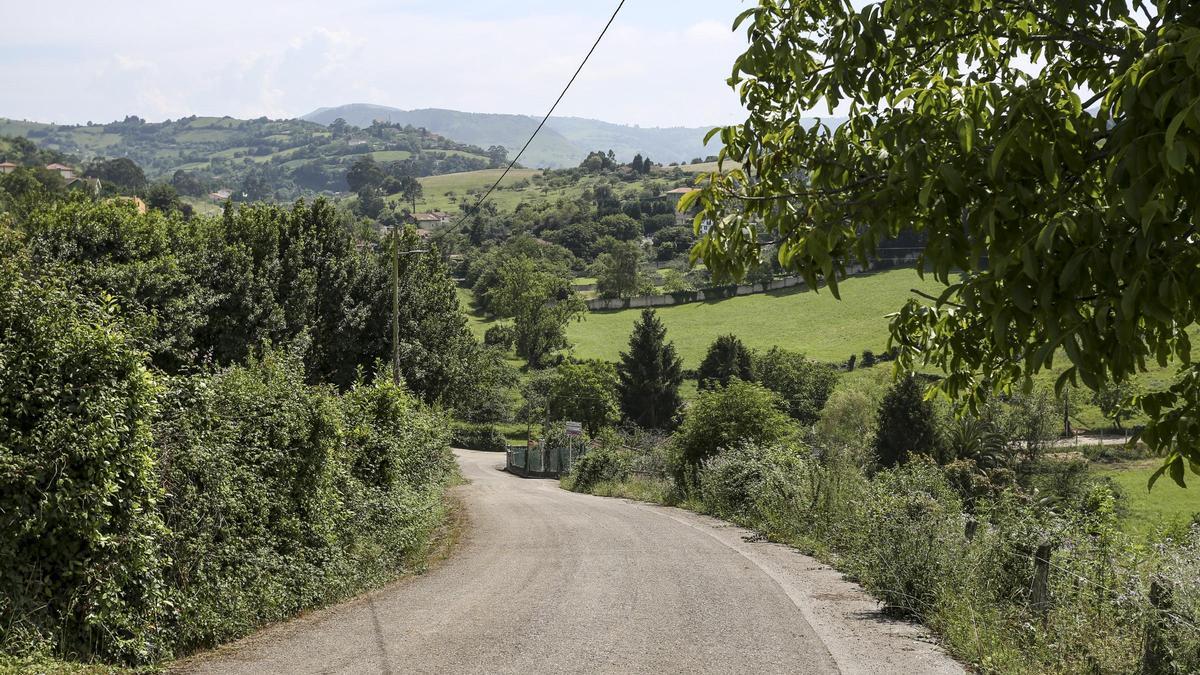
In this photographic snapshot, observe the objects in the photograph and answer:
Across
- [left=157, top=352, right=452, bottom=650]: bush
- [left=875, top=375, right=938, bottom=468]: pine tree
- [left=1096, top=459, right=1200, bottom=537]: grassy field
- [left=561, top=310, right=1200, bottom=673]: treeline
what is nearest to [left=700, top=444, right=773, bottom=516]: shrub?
[left=561, top=310, right=1200, bottom=673]: treeline

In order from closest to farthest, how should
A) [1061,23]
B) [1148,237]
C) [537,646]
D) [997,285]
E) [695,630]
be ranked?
1. [1148,237]
2. [997,285]
3. [1061,23]
4. [537,646]
5. [695,630]

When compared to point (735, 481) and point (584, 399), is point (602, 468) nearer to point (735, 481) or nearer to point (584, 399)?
point (735, 481)

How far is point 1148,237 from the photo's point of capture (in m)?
3.54

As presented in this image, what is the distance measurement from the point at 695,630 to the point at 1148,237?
717 cm

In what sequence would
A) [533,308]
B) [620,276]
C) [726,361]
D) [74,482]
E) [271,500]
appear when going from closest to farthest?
[74,482] → [271,500] → [726,361] → [533,308] → [620,276]

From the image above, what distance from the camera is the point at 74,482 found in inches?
280

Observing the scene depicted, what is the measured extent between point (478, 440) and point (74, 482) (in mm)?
79324

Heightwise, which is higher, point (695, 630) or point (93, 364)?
point (93, 364)

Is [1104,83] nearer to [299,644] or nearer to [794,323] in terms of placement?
[299,644]

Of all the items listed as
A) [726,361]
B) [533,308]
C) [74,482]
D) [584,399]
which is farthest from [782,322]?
[74,482]

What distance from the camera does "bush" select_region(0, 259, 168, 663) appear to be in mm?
6863

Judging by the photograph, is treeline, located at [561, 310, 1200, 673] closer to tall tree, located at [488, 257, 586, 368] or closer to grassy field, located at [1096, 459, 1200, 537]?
grassy field, located at [1096, 459, 1200, 537]

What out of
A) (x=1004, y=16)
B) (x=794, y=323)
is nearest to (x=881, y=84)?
(x=1004, y=16)

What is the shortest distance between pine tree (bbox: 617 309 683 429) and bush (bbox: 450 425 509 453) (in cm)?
1109
